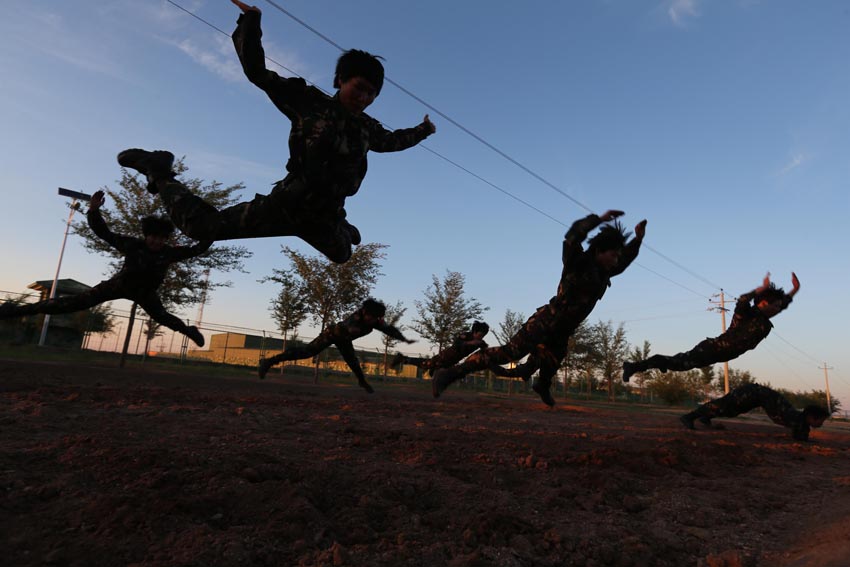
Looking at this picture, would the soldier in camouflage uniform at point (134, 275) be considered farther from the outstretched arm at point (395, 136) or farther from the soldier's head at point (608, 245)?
the soldier's head at point (608, 245)

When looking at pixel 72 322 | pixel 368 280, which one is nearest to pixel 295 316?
pixel 368 280

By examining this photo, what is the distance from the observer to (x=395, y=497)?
328cm

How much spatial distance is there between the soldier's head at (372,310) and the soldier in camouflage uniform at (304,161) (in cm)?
333

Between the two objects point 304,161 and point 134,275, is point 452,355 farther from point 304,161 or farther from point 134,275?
point 304,161

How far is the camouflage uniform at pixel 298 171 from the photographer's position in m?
3.16

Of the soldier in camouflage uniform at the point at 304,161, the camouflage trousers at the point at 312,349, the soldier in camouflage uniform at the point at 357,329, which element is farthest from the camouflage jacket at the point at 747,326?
the soldier in camouflage uniform at the point at 304,161

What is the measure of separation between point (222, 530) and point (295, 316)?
20.6 meters

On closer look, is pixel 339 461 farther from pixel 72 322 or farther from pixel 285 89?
pixel 72 322

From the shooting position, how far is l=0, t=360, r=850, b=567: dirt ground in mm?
2436

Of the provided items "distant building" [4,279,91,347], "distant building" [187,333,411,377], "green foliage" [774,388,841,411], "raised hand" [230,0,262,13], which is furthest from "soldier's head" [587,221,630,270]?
"green foliage" [774,388,841,411]

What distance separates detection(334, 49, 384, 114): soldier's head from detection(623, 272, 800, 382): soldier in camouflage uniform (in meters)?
6.69

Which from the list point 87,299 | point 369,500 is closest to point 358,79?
point 369,500

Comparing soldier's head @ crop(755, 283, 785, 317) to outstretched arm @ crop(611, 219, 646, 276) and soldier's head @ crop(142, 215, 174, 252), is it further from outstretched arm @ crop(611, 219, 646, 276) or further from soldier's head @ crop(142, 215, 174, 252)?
soldier's head @ crop(142, 215, 174, 252)

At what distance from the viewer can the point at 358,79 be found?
3.38 m
